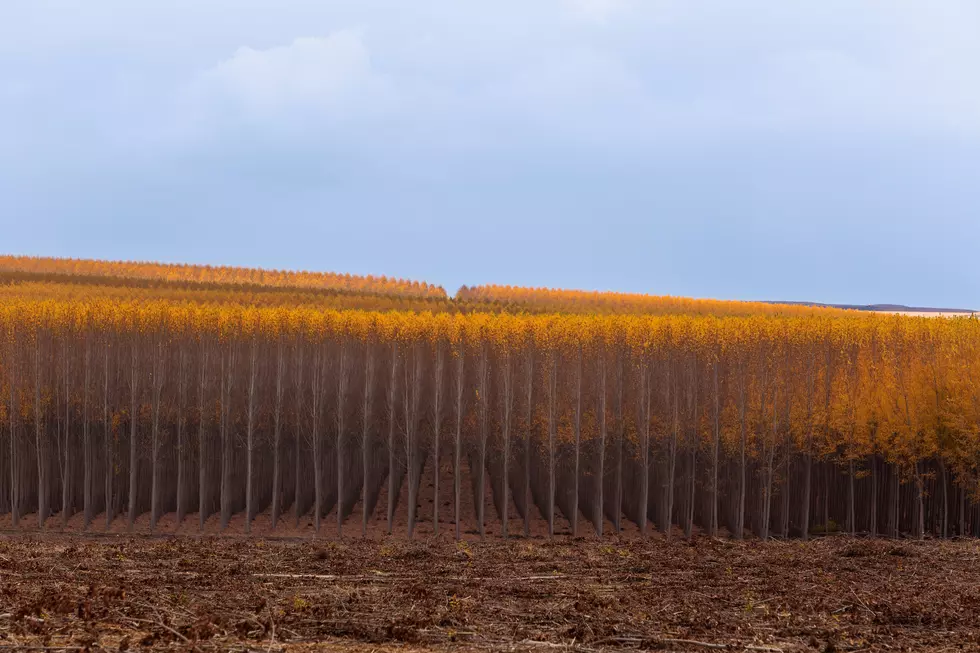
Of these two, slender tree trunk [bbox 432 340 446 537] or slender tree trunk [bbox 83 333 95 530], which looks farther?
slender tree trunk [bbox 83 333 95 530]


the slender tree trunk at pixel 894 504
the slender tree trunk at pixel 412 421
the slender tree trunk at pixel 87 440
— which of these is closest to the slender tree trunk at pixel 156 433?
the slender tree trunk at pixel 87 440

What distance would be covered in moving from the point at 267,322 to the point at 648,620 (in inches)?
2026

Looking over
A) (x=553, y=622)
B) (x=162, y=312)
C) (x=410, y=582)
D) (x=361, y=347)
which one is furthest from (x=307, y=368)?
(x=553, y=622)

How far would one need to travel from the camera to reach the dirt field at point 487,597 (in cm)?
1836

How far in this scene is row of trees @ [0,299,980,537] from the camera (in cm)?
6012

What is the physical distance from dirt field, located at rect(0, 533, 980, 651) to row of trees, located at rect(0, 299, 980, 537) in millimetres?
30517

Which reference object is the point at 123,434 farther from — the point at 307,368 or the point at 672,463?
the point at 672,463

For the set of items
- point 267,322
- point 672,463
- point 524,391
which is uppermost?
point 267,322

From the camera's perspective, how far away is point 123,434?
210 ft

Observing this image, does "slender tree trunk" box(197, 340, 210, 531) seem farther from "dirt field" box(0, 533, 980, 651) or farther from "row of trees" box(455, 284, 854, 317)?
"row of trees" box(455, 284, 854, 317)

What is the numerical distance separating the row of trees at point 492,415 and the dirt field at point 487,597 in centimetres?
3052

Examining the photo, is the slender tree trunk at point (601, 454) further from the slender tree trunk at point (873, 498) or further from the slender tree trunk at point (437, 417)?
the slender tree trunk at point (873, 498)

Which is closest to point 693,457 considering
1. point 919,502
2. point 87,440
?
point 919,502

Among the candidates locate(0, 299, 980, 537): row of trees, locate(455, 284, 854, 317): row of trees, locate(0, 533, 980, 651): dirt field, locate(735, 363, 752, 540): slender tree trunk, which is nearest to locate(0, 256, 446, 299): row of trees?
locate(455, 284, 854, 317): row of trees
